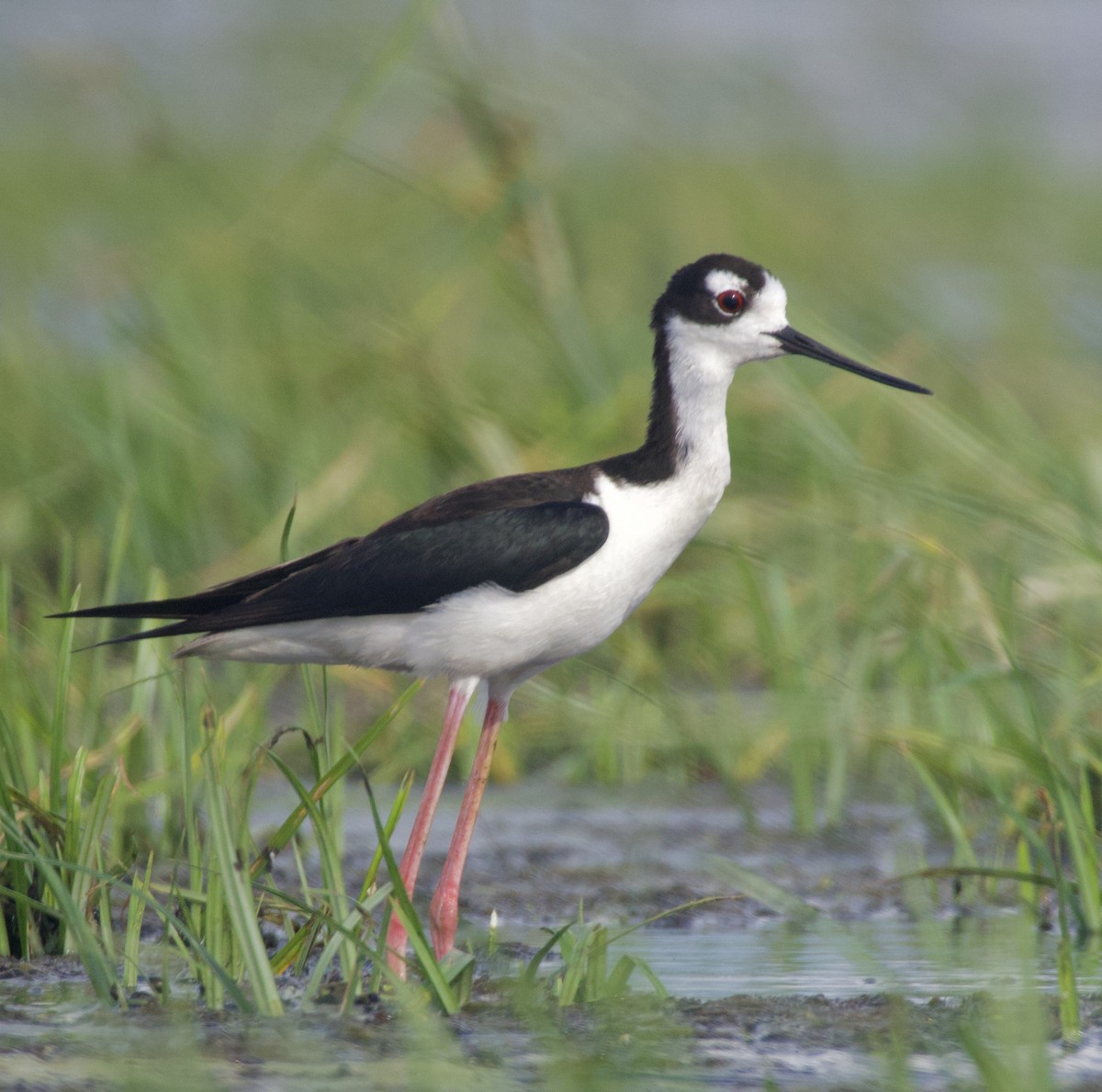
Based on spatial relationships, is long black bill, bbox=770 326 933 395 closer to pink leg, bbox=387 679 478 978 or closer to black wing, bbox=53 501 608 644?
black wing, bbox=53 501 608 644

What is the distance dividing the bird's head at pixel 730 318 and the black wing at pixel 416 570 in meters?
0.44

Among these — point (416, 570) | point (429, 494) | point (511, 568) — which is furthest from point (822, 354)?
point (429, 494)

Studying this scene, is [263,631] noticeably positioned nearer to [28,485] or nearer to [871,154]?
[28,485]

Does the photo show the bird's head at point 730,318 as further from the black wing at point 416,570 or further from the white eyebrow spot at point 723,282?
the black wing at point 416,570

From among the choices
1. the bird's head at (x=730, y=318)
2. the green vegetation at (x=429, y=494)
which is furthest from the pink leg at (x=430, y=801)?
the bird's head at (x=730, y=318)

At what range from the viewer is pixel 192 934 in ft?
10.4

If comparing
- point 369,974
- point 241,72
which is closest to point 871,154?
point 241,72

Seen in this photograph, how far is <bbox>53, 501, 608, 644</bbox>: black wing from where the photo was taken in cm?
370

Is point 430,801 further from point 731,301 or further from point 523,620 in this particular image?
point 731,301

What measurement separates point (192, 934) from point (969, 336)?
8.52 m

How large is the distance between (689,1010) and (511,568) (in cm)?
88

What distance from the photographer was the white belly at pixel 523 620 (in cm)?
369

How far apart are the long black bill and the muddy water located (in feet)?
3.24

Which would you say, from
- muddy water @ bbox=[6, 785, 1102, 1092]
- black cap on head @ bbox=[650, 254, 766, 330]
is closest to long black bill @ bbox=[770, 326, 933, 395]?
black cap on head @ bbox=[650, 254, 766, 330]
